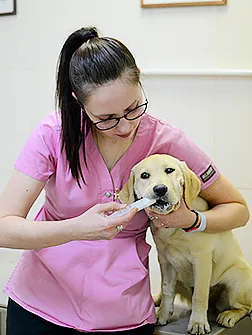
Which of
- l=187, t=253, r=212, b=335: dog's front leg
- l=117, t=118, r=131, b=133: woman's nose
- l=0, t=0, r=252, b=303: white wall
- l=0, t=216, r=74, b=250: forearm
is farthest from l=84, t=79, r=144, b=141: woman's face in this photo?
l=0, t=0, r=252, b=303: white wall

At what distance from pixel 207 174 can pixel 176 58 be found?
2.15 ft

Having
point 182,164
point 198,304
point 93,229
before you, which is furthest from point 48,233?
point 198,304

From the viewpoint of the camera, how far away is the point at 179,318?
1.56 meters

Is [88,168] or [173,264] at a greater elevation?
[88,168]

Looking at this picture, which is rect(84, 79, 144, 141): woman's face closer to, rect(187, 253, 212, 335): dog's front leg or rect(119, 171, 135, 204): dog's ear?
rect(119, 171, 135, 204): dog's ear

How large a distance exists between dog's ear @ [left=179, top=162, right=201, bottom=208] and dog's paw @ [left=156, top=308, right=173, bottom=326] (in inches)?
13.2

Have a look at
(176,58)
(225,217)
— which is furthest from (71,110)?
(176,58)

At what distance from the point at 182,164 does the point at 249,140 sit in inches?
24.4

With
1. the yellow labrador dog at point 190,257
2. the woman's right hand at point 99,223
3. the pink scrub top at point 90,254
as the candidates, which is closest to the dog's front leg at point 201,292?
the yellow labrador dog at point 190,257

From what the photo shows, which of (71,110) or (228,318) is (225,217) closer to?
(228,318)

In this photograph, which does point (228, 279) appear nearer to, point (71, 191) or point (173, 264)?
point (173, 264)

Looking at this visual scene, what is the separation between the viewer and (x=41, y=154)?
1.34 metres

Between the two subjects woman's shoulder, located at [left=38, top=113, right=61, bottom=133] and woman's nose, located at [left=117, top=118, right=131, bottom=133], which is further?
woman's shoulder, located at [left=38, top=113, right=61, bottom=133]

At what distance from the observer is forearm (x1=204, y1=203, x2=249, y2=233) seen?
A: 1409mm
